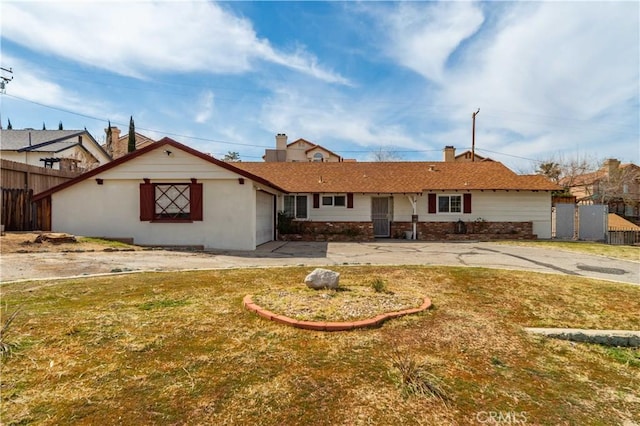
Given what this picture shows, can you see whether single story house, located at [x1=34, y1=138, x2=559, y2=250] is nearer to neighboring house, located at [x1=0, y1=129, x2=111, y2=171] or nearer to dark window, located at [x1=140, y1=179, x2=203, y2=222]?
dark window, located at [x1=140, y1=179, x2=203, y2=222]

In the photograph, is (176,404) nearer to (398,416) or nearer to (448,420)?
(398,416)

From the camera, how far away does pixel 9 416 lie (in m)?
2.32

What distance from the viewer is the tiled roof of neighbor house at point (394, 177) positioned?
1814 centimetres

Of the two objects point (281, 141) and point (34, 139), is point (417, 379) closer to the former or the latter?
point (281, 141)

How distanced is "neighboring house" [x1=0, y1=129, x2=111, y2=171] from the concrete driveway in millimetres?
18155

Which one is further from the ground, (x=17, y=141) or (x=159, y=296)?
(x=17, y=141)

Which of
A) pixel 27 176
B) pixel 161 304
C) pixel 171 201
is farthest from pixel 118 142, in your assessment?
pixel 161 304

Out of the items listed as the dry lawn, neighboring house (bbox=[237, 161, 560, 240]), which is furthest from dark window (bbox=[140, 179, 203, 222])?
the dry lawn

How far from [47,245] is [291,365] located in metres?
11.2

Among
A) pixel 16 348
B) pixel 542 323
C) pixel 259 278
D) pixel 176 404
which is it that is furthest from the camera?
pixel 259 278

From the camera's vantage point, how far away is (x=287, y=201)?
18719 mm

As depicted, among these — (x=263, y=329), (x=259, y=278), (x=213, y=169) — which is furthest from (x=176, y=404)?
(x=213, y=169)

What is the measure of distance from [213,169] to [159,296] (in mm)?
7882

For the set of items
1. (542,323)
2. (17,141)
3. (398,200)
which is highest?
(17,141)
